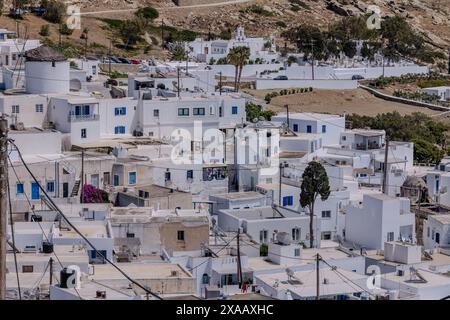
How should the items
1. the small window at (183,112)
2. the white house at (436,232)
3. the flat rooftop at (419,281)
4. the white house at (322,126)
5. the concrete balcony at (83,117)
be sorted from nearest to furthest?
1. the flat rooftop at (419,281)
2. the white house at (436,232)
3. the concrete balcony at (83,117)
4. the small window at (183,112)
5. the white house at (322,126)

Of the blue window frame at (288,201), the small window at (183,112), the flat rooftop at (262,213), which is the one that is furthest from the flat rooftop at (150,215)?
the small window at (183,112)

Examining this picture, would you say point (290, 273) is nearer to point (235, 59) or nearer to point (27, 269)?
point (27, 269)

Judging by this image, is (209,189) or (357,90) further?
(357,90)

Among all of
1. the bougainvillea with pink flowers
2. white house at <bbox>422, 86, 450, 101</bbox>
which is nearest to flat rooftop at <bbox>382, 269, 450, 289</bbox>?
the bougainvillea with pink flowers

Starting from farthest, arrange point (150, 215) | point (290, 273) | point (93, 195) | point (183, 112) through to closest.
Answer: point (183, 112) < point (93, 195) < point (150, 215) < point (290, 273)

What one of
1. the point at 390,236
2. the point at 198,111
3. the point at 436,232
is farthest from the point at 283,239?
the point at 198,111

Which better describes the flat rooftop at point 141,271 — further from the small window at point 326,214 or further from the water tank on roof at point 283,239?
the small window at point 326,214

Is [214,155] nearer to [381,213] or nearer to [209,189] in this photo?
[209,189]

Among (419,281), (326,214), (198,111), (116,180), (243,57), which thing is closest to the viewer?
(419,281)
